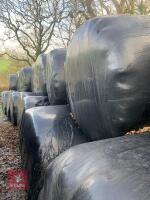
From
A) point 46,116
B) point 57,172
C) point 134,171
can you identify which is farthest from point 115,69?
point 46,116

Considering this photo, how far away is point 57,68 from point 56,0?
42.9 ft

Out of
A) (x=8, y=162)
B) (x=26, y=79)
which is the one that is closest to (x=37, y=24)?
(x=26, y=79)

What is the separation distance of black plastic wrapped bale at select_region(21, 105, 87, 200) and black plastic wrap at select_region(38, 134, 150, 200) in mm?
→ 682

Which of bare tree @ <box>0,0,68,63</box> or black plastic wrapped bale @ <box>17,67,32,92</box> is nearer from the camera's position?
black plastic wrapped bale @ <box>17,67,32,92</box>

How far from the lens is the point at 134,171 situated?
939mm

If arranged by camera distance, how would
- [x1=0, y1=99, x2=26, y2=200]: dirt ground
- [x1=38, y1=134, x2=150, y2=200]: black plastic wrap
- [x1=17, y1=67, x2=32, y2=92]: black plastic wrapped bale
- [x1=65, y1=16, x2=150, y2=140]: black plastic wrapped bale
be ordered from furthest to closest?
[x1=17, y1=67, x2=32, y2=92]: black plastic wrapped bale, [x1=0, y1=99, x2=26, y2=200]: dirt ground, [x1=65, y1=16, x2=150, y2=140]: black plastic wrapped bale, [x1=38, y1=134, x2=150, y2=200]: black plastic wrap

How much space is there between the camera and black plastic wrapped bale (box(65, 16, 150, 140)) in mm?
1558

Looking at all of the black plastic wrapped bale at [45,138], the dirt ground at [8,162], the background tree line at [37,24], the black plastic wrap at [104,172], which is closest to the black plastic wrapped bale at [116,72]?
the black plastic wrapped bale at [45,138]

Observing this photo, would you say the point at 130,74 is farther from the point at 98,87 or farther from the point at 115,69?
the point at 98,87

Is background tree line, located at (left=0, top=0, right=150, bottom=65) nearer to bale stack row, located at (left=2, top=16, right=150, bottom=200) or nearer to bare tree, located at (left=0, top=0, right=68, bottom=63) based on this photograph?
bare tree, located at (left=0, top=0, right=68, bottom=63)

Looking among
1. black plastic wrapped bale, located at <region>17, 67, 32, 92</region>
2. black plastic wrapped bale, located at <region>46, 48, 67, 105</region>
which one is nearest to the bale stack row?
black plastic wrapped bale, located at <region>46, 48, 67, 105</region>

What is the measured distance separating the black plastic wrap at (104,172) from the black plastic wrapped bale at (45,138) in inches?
26.8

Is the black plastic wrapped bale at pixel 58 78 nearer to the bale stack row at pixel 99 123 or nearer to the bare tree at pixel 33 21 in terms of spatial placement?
the bale stack row at pixel 99 123

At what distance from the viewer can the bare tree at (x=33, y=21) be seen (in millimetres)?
15977
